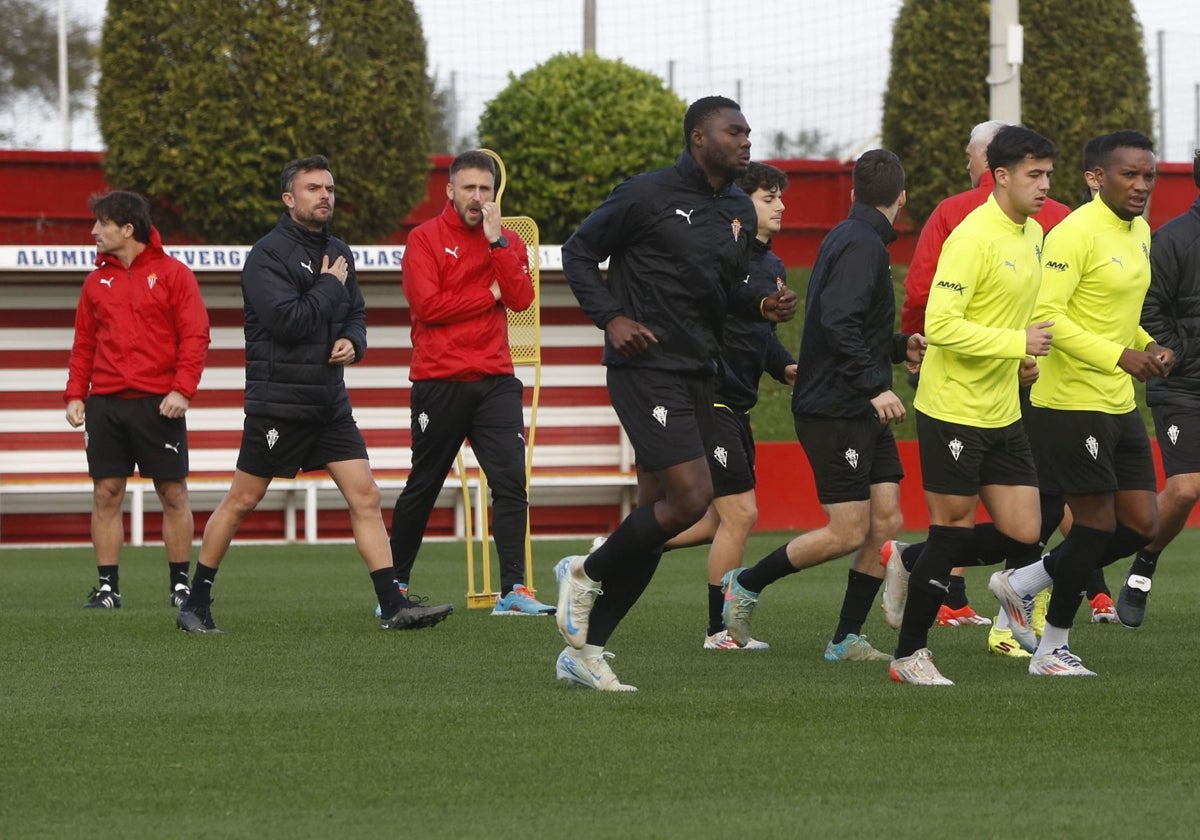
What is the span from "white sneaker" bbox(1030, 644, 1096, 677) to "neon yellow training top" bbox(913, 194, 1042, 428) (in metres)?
0.92

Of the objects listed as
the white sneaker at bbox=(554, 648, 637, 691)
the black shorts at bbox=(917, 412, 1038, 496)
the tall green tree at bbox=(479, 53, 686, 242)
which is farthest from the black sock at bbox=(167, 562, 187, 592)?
the tall green tree at bbox=(479, 53, 686, 242)

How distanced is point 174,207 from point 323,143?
5.79ft

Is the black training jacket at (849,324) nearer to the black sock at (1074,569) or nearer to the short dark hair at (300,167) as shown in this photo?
the black sock at (1074,569)

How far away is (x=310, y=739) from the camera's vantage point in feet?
19.9

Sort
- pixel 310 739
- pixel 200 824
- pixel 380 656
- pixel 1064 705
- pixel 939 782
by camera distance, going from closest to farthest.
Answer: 1. pixel 200 824
2. pixel 939 782
3. pixel 310 739
4. pixel 1064 705
5. pixel 380 656

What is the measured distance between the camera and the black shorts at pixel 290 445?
30.3 ft

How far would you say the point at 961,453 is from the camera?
724 cm

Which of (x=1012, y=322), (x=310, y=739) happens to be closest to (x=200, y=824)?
(x=310, y=739)

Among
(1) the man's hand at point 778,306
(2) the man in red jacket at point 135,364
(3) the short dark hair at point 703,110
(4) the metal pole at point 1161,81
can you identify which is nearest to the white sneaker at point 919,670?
(1) the man's hand at point 778,306

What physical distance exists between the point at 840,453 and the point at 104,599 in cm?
460

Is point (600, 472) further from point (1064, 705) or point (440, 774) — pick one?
point (440, 774)

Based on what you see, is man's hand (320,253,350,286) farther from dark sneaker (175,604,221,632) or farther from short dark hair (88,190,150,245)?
short dark hair (88,190,150,245)

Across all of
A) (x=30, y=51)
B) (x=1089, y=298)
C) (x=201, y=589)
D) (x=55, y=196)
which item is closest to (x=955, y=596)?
(x=1089, y=298)

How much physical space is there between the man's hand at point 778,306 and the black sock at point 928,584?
0.97 metres
